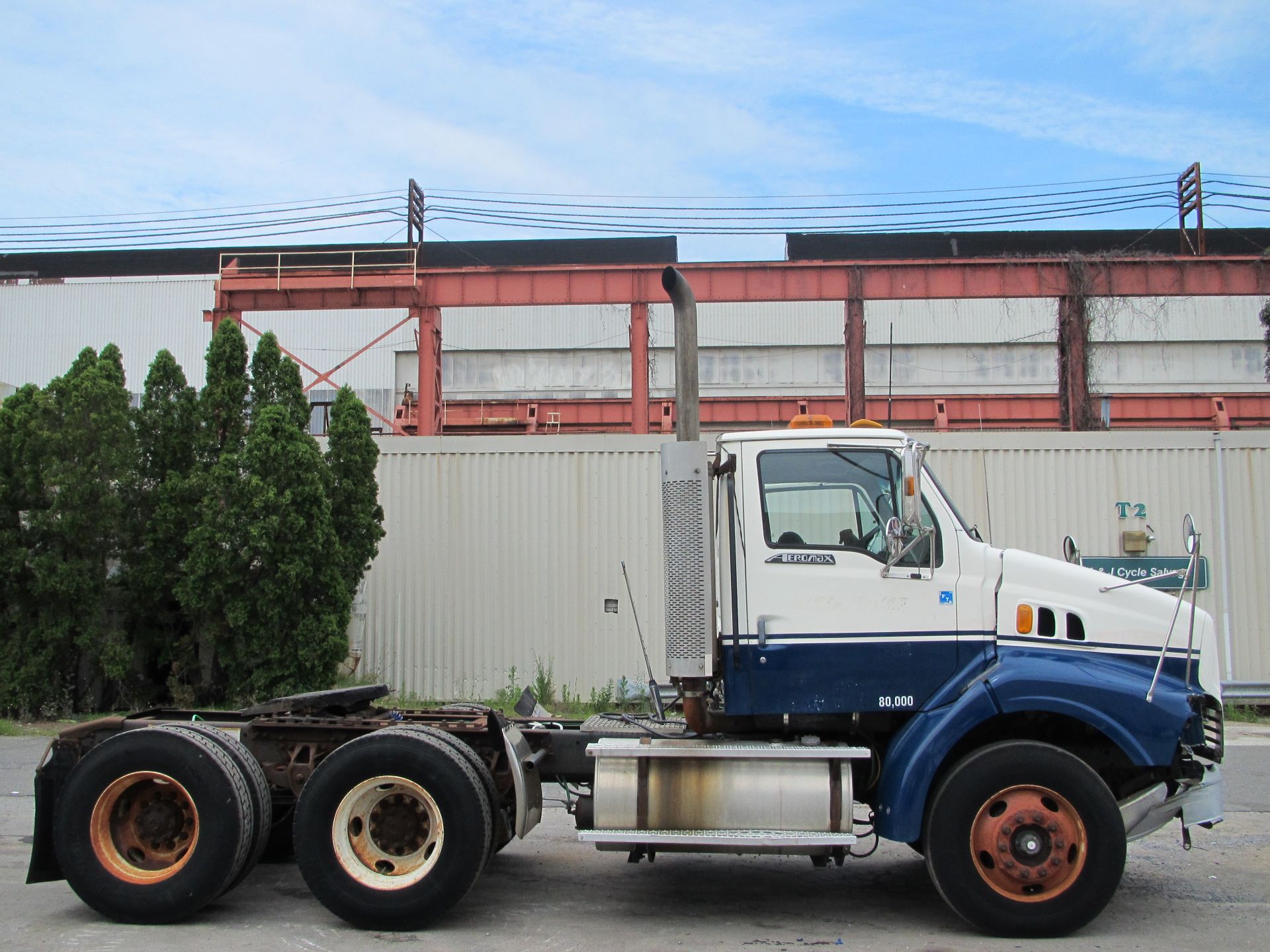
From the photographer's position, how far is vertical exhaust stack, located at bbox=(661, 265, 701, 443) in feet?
21.2

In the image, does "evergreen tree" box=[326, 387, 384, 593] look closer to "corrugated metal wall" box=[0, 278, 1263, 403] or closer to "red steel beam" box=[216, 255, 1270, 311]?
"red steel beam" box=[216, 255, 1270, 311]

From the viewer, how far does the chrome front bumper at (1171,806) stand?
620 cm

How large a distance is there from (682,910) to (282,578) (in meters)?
9.80

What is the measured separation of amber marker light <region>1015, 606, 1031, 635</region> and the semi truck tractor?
1cm

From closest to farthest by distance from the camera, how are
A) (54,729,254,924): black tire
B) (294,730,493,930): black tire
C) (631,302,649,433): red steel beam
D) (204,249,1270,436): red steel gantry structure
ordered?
(294,730,493,930): black tire < (54,729,254,924): black tire < (631,302,649,433): red steel beam < (204,249,1270,436): red steel gantry structure

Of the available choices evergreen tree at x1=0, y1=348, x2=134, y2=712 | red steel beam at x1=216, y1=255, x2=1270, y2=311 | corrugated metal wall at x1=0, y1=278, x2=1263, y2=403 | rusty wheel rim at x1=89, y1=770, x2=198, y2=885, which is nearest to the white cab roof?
rusty wheel rim at x1=89, y1=770, x2=198, y2=885

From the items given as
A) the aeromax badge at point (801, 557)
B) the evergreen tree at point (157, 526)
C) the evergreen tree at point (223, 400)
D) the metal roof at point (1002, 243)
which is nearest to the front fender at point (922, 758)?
the aeromax badge at point (801, 557)

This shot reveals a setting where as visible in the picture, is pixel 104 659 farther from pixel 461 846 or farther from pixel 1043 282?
pixel 1043 282

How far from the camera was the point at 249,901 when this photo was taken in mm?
6871

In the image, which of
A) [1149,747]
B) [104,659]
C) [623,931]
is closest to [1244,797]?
[1149,747]

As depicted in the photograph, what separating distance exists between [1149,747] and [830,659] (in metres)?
1.78

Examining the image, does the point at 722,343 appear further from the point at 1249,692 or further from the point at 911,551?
the point at 911,551

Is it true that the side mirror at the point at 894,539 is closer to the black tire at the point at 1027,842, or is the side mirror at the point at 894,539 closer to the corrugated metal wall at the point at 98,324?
the black tire at the point at 1027,842

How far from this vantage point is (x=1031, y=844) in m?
6.00
